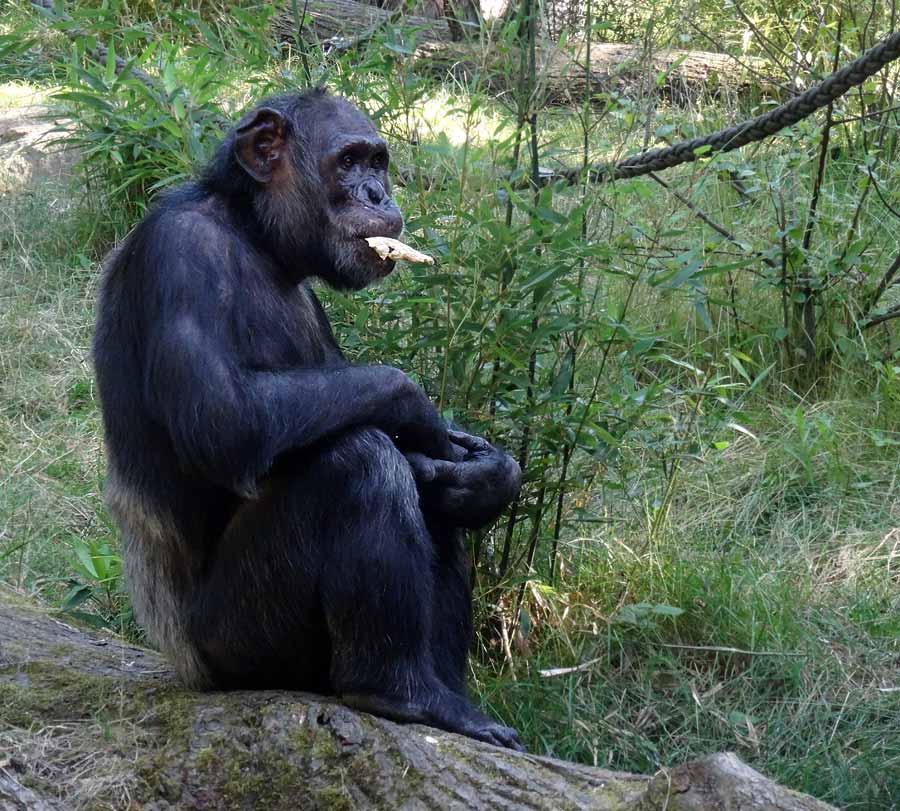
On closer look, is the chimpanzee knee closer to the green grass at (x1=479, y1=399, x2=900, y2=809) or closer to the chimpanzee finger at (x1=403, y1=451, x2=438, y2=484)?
the chimpanzee finger at (x1=403, y1=451, x2=438, y2=484)

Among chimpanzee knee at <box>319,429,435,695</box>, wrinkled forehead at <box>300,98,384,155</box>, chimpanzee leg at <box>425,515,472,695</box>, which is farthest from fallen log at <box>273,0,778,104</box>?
chimpanzee leg at <box>425,515,472,695</box>

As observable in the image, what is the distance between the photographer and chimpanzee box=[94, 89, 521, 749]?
2996 millimetres

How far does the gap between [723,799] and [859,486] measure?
115 inches

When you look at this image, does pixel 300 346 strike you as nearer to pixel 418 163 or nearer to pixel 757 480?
pixel 418 163

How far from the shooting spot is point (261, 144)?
11.3 feet

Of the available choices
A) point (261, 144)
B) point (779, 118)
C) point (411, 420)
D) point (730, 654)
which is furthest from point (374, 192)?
point (779, 118)

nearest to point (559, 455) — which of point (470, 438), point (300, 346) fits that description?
point (470, 438)

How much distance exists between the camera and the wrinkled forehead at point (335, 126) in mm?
3494

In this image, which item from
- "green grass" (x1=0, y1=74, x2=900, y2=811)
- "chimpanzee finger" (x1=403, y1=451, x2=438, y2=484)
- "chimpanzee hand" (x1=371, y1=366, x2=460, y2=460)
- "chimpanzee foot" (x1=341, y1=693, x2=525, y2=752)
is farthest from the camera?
"green grass" (x1=0, y1=74, x2=900, y2=811)

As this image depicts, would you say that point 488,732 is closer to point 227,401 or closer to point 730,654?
point 227,401

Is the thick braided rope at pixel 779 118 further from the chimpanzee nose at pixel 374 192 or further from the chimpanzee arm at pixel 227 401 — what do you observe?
the chimpanzee arm at pixel 227 401

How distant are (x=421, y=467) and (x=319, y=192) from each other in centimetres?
85

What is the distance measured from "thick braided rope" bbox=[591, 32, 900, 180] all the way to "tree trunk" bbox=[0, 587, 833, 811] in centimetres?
239

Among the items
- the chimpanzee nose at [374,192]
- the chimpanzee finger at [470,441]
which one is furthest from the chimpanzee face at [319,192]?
the chimpanzee finger at [470,441]
